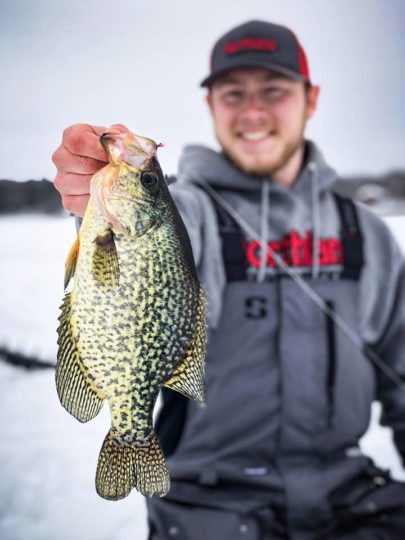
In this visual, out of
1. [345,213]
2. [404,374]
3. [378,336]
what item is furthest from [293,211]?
[404,374]

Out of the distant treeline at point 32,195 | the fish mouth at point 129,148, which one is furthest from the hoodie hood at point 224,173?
the fish mouth at point 129,148

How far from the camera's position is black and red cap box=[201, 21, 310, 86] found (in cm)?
150

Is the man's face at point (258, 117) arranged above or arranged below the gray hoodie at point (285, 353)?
above

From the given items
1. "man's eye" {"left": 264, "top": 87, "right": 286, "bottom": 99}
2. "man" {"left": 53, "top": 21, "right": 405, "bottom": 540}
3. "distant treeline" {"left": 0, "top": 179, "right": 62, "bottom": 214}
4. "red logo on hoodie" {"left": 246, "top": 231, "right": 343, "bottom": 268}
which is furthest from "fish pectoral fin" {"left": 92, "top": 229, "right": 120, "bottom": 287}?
"man's eye" {"left": 264, "top": 87, "right": 286, "bottom": 99}

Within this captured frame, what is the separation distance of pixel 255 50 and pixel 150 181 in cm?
112

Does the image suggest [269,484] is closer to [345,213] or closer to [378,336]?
[378,336]

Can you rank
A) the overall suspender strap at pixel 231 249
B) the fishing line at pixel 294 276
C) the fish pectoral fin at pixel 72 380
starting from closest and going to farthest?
the fish pectoral fin at pixel 72 380 → the overall suspender strap at pixel 231 249 → the fishing line at pixel 294 276

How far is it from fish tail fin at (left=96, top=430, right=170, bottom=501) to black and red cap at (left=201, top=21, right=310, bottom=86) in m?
1.22

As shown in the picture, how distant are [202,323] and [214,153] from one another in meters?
1.20

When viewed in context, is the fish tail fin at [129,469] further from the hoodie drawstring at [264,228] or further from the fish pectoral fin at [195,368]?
the hoodie drawstring at [264,228]

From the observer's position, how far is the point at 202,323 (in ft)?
1.60

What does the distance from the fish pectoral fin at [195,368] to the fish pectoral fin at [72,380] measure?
79 millimetres

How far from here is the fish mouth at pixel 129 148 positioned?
50cm

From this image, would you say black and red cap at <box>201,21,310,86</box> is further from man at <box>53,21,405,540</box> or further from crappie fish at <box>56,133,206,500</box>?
crappie fish at <box>56,133,206,500</box>
